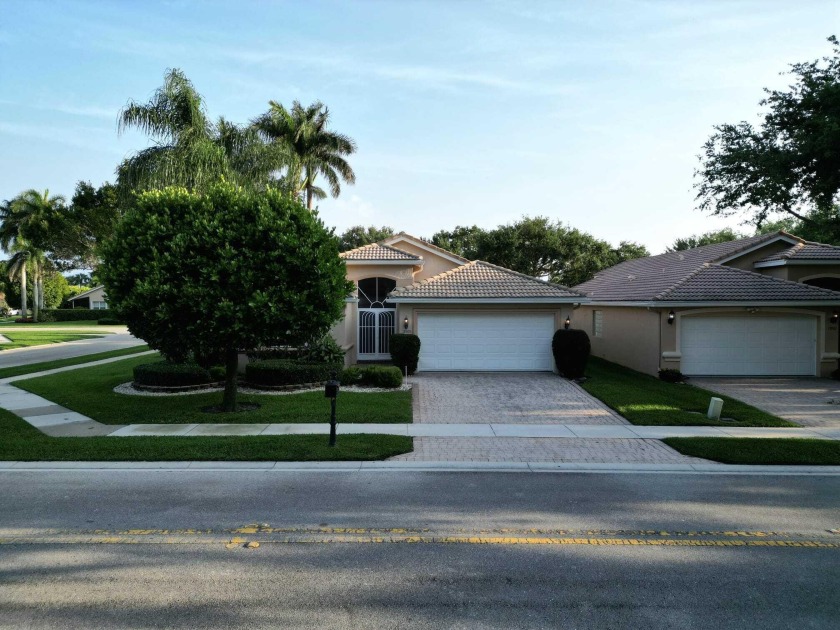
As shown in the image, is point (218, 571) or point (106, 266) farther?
point (106, 266)

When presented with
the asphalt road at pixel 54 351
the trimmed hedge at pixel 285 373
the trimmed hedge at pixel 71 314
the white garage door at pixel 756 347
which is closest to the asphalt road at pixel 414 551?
the trimmed hedge at pixel 285 373

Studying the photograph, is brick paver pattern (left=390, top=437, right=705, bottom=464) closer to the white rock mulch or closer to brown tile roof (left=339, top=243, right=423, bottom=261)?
the white rock mulch

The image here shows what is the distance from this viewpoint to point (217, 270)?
11.6 metres

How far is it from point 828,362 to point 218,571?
20915 millimetres

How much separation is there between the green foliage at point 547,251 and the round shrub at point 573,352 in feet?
92.1

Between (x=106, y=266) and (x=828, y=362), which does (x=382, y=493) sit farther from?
(x=828, y=362)

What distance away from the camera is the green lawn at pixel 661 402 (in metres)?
12.6

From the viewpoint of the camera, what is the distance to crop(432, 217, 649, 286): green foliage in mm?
45344

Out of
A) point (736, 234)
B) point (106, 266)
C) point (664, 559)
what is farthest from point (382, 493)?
point (736, 234)

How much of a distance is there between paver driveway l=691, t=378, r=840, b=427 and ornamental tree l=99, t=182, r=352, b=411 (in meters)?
11.3

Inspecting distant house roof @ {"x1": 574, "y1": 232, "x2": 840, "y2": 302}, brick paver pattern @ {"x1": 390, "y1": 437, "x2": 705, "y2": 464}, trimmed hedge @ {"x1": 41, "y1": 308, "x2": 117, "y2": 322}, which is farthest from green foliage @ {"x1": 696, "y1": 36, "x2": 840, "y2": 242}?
trimmed hedge @ {"x1": 41, "y1": 308, "x2": 117, "y2": 322}

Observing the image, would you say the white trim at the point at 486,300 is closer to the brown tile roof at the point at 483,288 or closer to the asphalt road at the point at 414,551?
the brown tile roof at the point at 483,288

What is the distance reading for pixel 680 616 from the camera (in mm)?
4730

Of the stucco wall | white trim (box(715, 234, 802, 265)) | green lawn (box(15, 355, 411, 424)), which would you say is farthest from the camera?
white trim (box(715, 234, 802, 265))
